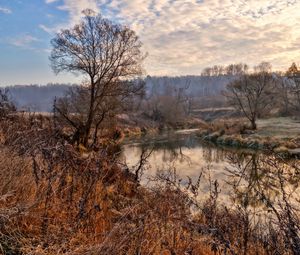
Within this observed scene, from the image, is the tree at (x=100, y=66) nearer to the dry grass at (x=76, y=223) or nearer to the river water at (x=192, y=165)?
the river water at (x=192, y=165)

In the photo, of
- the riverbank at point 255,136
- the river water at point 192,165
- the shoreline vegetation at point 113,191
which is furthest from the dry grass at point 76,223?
the riverbank at point 255,136

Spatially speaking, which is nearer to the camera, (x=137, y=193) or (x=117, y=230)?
(x=117, y=230)

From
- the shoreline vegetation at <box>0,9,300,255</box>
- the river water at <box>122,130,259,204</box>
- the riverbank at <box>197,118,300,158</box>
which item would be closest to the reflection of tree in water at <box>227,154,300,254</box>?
the shoreline vegetation at <box>0,9,300,255</box>

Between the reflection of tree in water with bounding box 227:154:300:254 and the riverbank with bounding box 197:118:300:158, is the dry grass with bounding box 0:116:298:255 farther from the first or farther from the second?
the riverbank with bounding box 197:118:300:158

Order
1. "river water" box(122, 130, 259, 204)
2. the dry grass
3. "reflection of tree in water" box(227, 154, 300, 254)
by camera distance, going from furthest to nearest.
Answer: "river water" box(122, 130, 259, 204) → the dry grass → "reflection of tree in water" box(227, 154, 300, 254)

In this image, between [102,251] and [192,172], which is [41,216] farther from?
[192,172]

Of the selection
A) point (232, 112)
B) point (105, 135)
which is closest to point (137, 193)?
point (105, 135)

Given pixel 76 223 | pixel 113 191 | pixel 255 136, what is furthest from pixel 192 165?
pixel 76 223

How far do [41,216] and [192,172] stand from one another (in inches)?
467

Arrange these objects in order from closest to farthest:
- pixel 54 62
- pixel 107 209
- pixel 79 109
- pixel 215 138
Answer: pixel 107 209, pixel 54 62, pixel 79 109, pixel 215 138

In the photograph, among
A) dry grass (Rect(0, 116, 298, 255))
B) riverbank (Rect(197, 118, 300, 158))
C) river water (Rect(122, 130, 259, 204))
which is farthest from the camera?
riverbank (Rect(197, 118, 300, 158))

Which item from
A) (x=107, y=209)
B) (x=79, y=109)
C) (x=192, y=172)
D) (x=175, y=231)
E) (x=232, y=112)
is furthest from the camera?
(x=232, y=112)

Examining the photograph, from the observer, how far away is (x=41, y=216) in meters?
3.85

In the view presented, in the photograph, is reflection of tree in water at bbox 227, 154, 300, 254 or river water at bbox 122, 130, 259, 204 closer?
reflection of tree in water at bbox 227, 154, 300, 254
